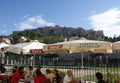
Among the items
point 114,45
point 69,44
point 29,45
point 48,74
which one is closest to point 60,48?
point 69,44

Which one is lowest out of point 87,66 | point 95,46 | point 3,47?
point 87,66

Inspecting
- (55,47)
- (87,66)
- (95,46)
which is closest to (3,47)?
(87,66)

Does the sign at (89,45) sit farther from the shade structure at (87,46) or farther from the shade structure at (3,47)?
the shade structure at (3,47)

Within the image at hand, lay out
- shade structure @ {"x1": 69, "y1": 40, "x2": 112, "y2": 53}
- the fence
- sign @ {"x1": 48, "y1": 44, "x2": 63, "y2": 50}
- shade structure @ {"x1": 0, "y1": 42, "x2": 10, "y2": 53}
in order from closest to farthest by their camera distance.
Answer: shade structure @ {"x1": 69, "y1": 40, "x2": 112, "y2": 53}, sign @ {"x1": 48, "y1": 44, "x2": 63, "y2": 50}, the fence, shade structure @ {"x1": 0, "y1": 42, "x2": 10, "y2": 53}

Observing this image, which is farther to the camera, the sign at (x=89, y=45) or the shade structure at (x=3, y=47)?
the shade structure at (x=3, y=47)

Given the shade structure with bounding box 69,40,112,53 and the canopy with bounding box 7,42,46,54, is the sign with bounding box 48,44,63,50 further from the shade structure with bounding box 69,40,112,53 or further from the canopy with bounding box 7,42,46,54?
the canopy with bounding box 7,42,46,54

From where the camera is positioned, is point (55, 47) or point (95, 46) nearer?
point (95, 46)

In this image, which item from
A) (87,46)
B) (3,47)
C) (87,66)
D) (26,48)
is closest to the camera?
(87,46)

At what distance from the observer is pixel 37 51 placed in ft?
56.3

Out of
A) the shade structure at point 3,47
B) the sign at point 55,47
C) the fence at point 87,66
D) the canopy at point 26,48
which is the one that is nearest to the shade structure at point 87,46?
the sign at point 55,47

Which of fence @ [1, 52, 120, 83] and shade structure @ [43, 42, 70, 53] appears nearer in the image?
shade structure @ [43, 42, 70, 53]

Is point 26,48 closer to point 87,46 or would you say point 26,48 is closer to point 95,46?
point 87,46

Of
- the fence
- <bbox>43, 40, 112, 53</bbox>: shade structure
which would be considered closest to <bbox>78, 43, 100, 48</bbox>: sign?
<bbox>43, 40, 112, 53</bbox>: shade structure

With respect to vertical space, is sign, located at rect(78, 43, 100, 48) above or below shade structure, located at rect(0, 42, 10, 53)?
below
